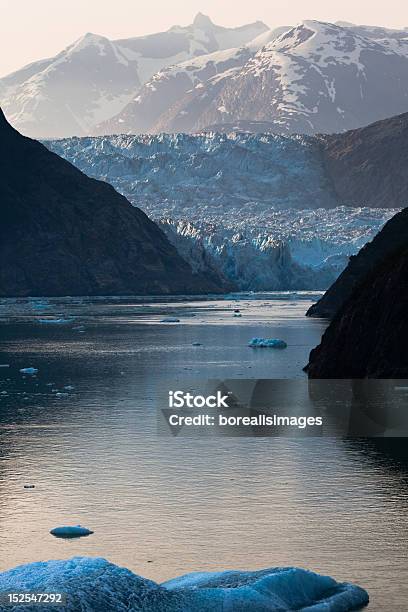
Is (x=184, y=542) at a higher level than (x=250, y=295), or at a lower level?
higher

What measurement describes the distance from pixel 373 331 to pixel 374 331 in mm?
43

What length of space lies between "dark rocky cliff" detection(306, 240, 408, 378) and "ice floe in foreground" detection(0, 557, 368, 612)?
73.4 feet

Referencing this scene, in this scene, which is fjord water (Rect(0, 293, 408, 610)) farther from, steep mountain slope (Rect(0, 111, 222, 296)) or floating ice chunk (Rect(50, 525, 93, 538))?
steep mountain slope (Rect(0, 111, 222, 296))

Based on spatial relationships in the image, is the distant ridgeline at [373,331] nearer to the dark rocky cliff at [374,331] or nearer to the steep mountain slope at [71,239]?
Answer: the dark rocky cliff at [374,331]

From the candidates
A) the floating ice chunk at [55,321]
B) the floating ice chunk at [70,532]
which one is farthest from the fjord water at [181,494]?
the floating ice chunk at [55,321]

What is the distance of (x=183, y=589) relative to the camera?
589 inches

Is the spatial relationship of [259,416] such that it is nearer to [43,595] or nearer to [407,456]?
[407,456]

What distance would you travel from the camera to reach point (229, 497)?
73.4 ft

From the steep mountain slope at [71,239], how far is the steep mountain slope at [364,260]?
75431 mm

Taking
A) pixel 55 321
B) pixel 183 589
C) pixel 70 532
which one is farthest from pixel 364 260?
pixel 183 589

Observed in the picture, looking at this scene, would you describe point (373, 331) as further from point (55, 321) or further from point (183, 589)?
point (55, 321)

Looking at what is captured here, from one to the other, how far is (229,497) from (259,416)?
458 inches

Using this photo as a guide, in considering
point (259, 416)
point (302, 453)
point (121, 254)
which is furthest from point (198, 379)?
point (121, 254)

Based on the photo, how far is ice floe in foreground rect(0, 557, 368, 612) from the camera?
46.4 ft
